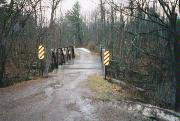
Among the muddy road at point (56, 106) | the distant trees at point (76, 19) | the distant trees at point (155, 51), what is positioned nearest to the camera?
the muddy road at point (56, 106)

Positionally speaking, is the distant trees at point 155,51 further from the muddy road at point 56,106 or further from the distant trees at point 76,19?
the distant trees at point 76,19

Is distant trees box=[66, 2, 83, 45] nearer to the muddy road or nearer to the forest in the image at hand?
the forest

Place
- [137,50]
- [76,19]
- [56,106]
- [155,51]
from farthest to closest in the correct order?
[76,19] → [137,50] → [155,51] → [56,106]

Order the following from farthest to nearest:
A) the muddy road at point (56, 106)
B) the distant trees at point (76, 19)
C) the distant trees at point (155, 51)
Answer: the distant trees at point (76, 19)
the distant trees at point (155, 51)
the muddy road at point (56, 106)

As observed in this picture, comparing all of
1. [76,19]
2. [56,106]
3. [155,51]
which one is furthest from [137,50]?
[76,19]

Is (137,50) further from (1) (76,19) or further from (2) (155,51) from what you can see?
(1) (76,19)

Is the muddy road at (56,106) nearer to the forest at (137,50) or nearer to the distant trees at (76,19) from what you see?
the forest at (137,50)

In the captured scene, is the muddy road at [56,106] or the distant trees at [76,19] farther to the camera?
the distant trees at [76,19]

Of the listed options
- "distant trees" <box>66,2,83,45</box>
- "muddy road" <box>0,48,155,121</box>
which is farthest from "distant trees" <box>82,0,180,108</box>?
"distant trees" <box>66,2,83,45</box>

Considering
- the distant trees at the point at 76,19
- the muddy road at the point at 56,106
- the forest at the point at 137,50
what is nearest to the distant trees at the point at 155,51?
the forest at the point at 137,50

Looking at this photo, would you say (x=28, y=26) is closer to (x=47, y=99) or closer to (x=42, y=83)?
(x=42, y=83)

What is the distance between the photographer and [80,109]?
862cm

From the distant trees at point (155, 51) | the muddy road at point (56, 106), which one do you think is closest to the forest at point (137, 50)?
the distant trees at point (155, 51)

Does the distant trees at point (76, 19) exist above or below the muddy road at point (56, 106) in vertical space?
above
